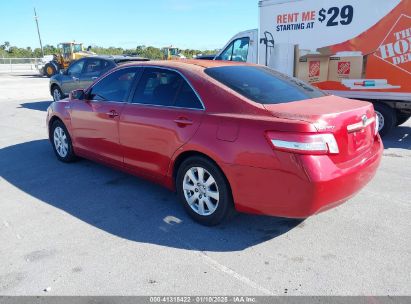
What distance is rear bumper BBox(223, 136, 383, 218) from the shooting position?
109 inches

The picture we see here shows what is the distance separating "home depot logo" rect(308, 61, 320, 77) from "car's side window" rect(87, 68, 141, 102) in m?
4.64

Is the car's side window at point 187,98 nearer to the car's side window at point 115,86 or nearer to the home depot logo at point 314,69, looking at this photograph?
the car's side window at point 115,86

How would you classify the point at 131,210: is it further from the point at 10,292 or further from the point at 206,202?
the point at 10,292

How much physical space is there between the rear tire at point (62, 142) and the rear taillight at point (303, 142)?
364 cm

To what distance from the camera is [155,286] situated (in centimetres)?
266

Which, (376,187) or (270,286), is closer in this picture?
(270,286)

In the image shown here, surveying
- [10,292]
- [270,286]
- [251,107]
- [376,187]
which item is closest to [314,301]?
[270,286]

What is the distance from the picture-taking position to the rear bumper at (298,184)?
2.77 m

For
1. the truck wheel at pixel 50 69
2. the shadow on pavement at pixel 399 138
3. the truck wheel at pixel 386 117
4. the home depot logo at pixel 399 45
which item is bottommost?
the shadow on pavement at pixel 399 138

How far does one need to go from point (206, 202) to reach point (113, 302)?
1.32m

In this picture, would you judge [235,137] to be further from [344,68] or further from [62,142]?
[344,68]

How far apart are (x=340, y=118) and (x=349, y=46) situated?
4745mm

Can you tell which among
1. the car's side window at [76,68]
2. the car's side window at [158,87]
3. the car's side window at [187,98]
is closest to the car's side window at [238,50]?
the car's side window at [76,68]

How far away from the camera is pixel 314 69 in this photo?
300 inches
